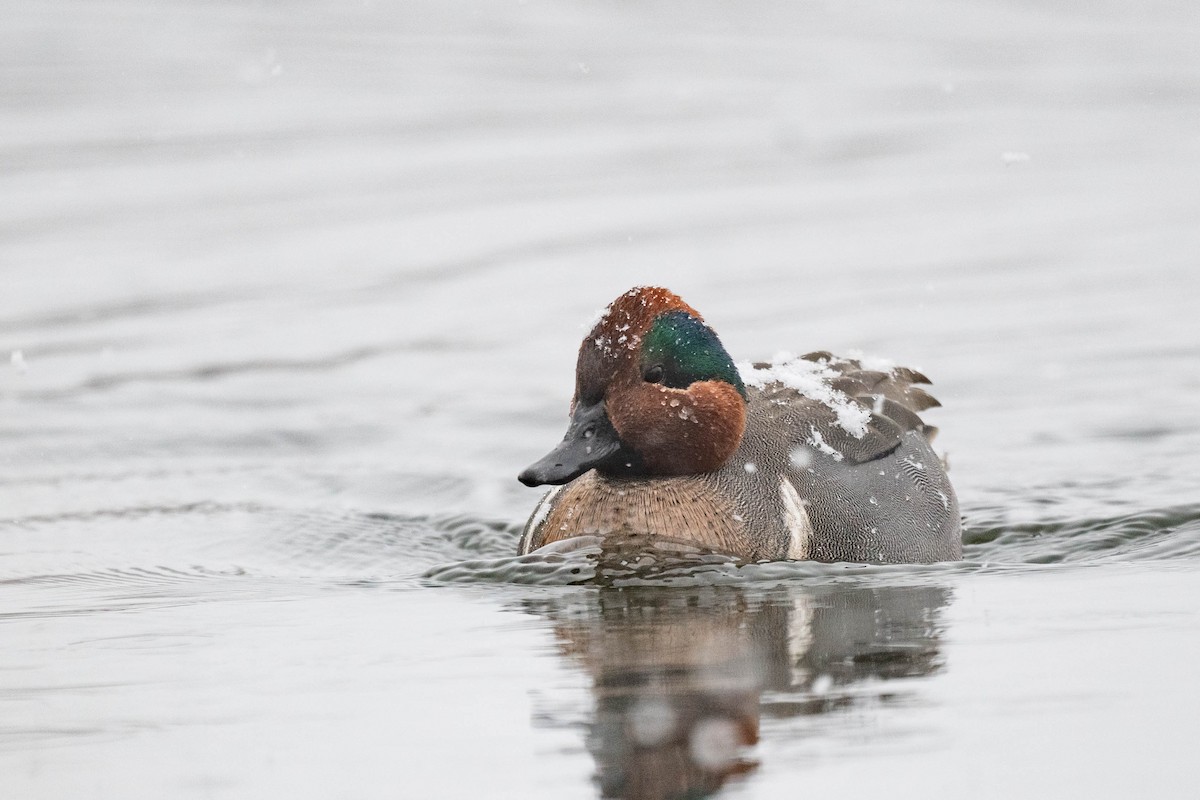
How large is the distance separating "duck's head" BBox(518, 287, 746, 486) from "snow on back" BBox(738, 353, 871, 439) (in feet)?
1.93

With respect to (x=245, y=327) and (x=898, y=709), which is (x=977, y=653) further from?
(x=245, y=327)

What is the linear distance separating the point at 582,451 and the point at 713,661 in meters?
1.68

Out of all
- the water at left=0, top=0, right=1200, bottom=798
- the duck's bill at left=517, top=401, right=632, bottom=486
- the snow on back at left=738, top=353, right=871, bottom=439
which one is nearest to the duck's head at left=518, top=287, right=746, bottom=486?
the duck's bill at left=517, top=401, right=632, bottom=486

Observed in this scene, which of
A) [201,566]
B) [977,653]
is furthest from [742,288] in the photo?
[977,653]

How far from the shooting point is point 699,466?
7113mm

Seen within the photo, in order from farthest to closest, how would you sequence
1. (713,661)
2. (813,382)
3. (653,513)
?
(813,382)
(653,513)
(713,661)

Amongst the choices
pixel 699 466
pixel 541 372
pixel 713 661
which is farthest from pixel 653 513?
pixel 541 372

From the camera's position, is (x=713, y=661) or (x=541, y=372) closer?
(x=713, y=661)

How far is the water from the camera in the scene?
4.63 metres

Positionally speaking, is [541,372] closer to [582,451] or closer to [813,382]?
[813,382]

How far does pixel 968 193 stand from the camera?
53.0 feet

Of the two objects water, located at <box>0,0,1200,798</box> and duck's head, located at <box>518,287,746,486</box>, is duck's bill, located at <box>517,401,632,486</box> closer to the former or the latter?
duck's head, located at <box>518,287,746,486</box>

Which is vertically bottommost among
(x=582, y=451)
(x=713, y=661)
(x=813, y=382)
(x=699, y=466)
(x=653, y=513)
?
(x=713, y=661)

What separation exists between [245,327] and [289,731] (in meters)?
8.49
